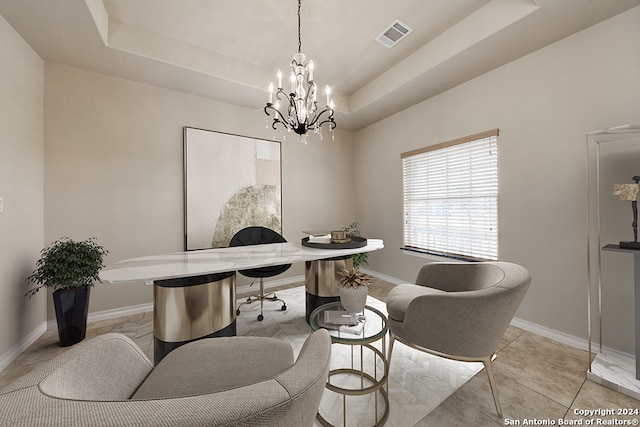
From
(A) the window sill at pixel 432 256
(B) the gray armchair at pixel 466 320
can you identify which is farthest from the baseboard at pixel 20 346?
(A) the window sill at pixel 432 256

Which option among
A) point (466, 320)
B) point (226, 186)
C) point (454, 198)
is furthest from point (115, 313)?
point (454, 198)

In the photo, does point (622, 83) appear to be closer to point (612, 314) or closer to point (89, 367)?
point (612, 314)

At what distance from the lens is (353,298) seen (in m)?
1.52

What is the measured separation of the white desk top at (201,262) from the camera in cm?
143

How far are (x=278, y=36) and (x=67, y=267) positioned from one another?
9.57 ft

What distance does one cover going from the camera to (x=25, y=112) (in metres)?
2.17

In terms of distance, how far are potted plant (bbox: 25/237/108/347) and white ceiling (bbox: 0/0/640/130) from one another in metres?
1.84

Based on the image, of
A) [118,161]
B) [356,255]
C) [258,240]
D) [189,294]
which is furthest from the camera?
[356,255]

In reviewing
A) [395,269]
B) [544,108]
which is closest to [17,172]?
[395,269]

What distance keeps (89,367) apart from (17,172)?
94.6 inches

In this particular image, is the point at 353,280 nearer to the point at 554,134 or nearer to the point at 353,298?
the point at 353,298

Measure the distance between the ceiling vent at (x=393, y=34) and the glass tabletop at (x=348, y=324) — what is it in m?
2.63

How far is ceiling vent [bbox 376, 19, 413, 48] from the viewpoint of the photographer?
2385 millimetres

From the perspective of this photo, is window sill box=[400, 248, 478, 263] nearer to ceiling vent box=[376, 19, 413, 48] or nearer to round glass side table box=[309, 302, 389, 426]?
round glass side table box=[309, 302, 389, 426]
